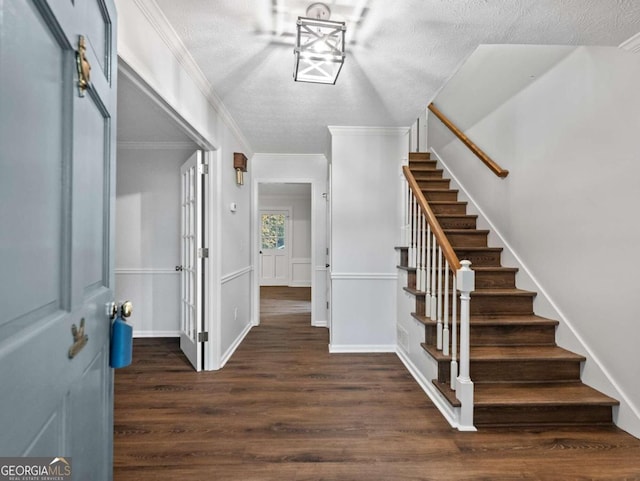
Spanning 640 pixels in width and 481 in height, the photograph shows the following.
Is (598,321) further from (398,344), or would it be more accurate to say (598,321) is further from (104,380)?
(104,380)

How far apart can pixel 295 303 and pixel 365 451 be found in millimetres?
4361

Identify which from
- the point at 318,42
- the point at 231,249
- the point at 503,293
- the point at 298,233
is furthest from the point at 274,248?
the point at 318,42

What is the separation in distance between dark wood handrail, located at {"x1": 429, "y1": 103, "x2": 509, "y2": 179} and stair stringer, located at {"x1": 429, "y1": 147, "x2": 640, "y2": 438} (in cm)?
50

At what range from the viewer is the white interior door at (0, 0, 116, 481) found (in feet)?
1.84

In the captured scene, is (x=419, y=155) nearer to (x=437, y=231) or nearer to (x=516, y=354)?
(x=437, y=231)

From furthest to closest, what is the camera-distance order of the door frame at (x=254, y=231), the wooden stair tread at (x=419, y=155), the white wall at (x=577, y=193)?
the wooden stair tread at (x=419, y=155) → the door frame at (x=254, y=231) → the white wall at (x=577, y=193)

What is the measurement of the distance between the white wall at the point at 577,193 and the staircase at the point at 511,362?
0.37ft

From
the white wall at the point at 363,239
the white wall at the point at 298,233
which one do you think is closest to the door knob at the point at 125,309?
the white wall at the point at 363,239

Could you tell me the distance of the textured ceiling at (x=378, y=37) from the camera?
5.13ft

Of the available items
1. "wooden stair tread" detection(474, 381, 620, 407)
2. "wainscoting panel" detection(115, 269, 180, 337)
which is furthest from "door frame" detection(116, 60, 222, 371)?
"wooden stair tread" detection(474, 381, 620, 407)

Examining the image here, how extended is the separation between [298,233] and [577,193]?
677 centimetres

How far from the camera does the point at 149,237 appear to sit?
3906mm

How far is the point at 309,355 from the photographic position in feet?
10.7

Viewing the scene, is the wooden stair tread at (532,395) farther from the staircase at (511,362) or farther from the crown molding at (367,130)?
the crown molding at (367,130)
